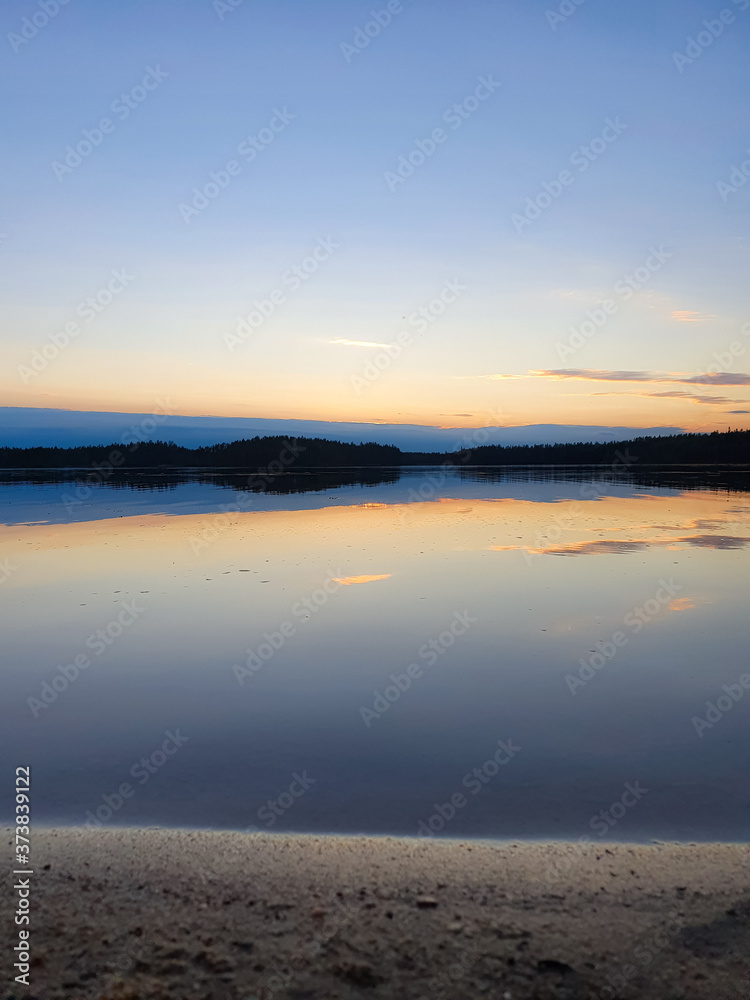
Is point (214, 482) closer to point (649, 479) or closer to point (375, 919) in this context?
point (649, 479)

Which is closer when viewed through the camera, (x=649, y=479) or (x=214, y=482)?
(x=214, y=482)

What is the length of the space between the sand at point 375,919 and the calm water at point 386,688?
34 centimetres

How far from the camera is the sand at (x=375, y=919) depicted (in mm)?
2875

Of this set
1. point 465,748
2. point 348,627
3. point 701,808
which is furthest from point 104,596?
point 701,808

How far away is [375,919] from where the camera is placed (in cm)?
331

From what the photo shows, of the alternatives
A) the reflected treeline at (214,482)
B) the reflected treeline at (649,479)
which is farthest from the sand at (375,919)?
the reflected treeline at (649,479)

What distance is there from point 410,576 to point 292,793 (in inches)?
319

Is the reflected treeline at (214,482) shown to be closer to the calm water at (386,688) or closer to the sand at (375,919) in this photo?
the calm water at (386,688)

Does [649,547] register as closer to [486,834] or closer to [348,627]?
[348,627]

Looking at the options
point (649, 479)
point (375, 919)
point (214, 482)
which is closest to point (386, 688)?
point (375, 919)

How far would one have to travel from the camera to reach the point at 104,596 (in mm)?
11188

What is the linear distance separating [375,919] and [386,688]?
11.7ft

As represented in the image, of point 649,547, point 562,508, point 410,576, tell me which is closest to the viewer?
point 410,576

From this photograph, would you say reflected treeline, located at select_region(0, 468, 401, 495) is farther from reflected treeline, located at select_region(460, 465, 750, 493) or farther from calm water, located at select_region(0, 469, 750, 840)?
calm water, located at select_region(0, 469, 750, 840)
